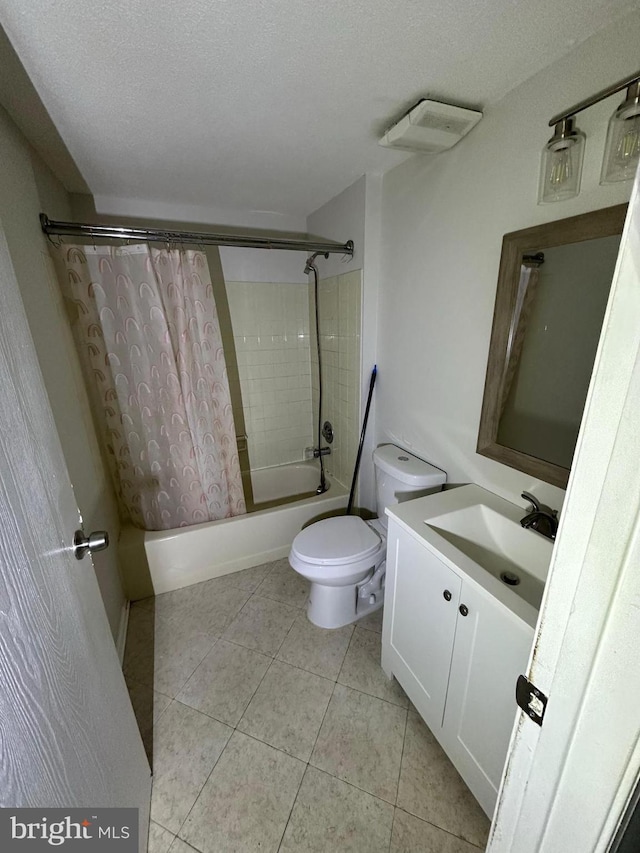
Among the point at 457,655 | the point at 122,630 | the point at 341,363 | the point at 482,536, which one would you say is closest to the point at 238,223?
the point at 341,363

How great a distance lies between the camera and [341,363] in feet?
7.44

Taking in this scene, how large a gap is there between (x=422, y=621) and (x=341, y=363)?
1547mm

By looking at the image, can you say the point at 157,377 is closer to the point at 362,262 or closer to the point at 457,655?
the point at 362,262

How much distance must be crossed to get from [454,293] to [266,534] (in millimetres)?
1706

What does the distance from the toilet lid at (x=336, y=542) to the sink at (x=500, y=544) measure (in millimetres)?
496

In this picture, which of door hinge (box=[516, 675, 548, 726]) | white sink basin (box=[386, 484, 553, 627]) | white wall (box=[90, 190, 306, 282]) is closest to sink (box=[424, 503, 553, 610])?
white sink basin (box=[386, 484, 553, 627])

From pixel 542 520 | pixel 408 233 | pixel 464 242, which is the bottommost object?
pixel 542 520

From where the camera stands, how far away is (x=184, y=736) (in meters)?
1.30

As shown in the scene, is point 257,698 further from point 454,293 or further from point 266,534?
point 454,293

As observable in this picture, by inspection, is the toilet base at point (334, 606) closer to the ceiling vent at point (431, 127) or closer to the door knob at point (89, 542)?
the door knob at point (89, 542)

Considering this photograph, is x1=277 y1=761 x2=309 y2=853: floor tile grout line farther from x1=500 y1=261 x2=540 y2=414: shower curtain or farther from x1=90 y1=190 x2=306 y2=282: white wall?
x1=90 y1=190 x2=306 y2=282: white wall

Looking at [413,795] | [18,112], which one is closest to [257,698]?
[413,795]

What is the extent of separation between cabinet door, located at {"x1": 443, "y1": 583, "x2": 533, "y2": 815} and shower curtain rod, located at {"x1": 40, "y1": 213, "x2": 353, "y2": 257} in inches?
71.3

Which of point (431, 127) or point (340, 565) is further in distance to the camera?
point (340, 565)
